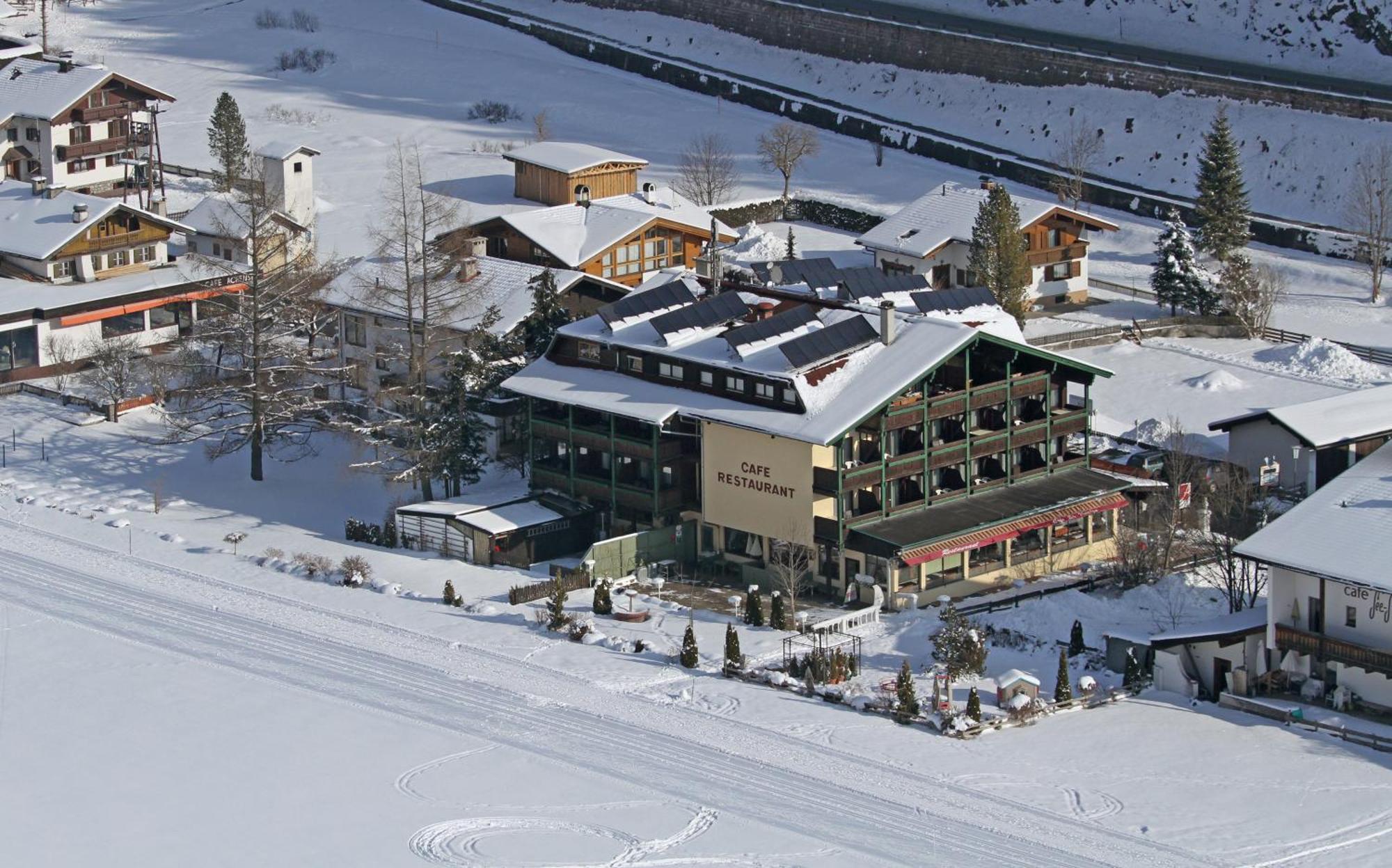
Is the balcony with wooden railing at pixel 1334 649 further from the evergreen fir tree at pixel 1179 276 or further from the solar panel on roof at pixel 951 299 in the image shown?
the evergreen fir tree at pixel 1179 276

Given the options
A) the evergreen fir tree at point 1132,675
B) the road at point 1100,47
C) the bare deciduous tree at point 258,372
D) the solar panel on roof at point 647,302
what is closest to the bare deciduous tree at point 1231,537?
the evergreen fir tree at point 1132,675

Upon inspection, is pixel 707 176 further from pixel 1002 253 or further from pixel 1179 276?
pixel 1179 276

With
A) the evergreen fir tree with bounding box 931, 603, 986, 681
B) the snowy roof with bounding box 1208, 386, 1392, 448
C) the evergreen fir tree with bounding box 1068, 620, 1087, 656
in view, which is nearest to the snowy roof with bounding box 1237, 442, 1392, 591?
the evergreen fir tree with bounding box 1068, 620, 1087, 656

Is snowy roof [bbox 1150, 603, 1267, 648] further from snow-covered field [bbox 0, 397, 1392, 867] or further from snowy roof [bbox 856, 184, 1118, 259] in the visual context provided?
snowy roof [bbox 856, 184, 1118, 259]

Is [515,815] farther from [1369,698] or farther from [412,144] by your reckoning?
[412,144]

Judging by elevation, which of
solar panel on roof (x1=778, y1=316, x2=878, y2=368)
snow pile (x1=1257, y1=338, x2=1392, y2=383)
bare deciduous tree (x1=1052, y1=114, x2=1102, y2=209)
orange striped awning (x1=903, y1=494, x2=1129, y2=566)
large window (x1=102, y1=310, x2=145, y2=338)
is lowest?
orange striped awning (x1=903, y1=494, x2=1129, y2=566)
